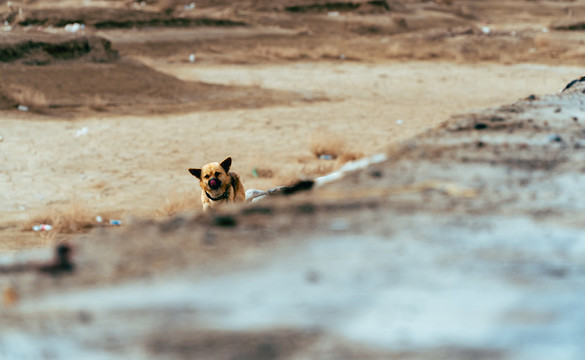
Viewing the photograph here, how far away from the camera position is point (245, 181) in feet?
28.1

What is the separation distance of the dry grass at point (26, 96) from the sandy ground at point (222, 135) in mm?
524

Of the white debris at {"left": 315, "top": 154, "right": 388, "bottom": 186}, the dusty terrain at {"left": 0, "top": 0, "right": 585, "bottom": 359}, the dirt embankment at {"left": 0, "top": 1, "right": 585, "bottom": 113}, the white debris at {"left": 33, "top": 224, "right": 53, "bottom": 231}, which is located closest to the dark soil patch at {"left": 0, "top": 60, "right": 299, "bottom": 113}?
the dirt embankment at {"left": 0, "top": 1, "right": 585, "bottom": 113}

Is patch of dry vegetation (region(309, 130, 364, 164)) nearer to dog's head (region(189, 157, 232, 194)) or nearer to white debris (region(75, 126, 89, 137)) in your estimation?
white debris (region(75, 126, 89, 137))

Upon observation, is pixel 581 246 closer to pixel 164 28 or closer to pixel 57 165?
pixel 57 165

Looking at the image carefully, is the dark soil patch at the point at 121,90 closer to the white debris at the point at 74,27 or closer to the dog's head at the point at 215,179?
the dog's head at the point at 215,179

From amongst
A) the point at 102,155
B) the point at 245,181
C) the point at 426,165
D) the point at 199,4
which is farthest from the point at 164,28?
the point at 426,165

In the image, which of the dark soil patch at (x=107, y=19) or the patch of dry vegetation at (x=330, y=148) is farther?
the dark soil patch at (x=107, y=19)

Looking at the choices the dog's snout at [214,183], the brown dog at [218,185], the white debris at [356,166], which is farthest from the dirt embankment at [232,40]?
the white debris at [356,166]

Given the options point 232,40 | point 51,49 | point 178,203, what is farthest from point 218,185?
point 232,40

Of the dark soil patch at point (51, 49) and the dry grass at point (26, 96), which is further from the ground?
the dark soil patch at point (51, 49)

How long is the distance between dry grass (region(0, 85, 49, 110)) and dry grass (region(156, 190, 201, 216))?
5.92 meters

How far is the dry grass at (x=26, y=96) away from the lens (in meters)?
12.6

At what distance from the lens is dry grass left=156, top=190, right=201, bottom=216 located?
7.19 meters

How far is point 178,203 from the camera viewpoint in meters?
7.32
